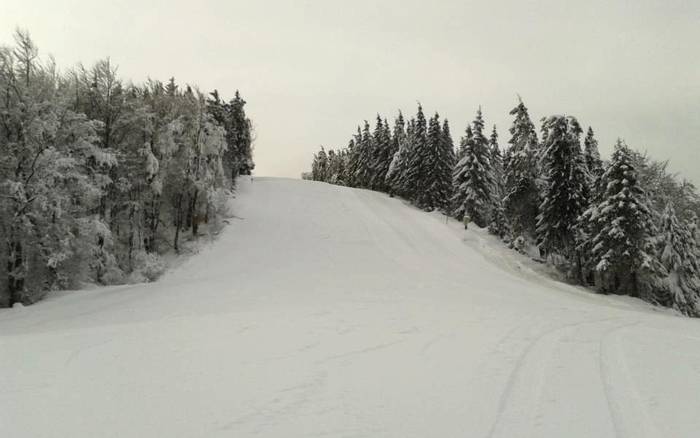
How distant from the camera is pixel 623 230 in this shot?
25391 millimetres

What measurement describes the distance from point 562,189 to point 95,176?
29.8 m

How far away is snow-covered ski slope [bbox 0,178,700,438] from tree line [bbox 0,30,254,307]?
3.34 m

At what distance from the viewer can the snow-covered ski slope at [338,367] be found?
4.94 m

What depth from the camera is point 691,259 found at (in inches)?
1085

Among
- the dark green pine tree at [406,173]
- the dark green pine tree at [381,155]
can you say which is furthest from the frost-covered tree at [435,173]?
the dark green pine tree at [381,155]

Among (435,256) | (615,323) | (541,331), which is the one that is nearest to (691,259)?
(435,256)

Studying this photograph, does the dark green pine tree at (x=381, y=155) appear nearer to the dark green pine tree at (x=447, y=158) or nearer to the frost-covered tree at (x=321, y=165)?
the dark green pine tree at (x=447, y=158)

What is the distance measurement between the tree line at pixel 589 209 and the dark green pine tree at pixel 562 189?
0.22 ft

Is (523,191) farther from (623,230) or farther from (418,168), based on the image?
(418,168)

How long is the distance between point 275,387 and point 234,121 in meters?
56.5

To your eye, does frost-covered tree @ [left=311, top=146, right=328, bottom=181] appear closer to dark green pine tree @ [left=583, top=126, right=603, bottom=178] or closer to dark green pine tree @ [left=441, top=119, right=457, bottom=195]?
dark green pine tree @ [left=441, top=119, right=457, bottom=195]

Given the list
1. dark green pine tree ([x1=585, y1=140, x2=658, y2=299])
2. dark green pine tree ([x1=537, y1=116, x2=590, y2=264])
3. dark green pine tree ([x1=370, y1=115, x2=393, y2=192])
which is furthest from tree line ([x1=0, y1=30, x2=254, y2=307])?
dark green pine tree ([x1=370, y1=115, x2=393, y2=192])

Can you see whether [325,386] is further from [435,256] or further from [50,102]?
[435,256]

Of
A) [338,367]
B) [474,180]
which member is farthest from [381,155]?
[338,367]
